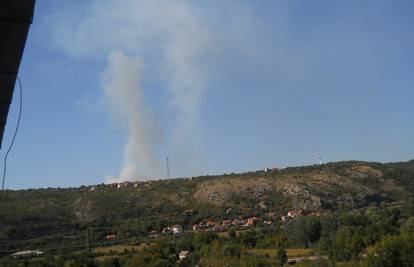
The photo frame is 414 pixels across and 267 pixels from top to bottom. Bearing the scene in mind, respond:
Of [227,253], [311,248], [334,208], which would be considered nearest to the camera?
[227,253]

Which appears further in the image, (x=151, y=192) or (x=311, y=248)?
(x=151, y=192)

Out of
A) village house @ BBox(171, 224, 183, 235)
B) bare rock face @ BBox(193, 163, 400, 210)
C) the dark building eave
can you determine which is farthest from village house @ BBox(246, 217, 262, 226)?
the dark building eave

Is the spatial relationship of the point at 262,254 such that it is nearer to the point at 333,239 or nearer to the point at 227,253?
the point at 227,253

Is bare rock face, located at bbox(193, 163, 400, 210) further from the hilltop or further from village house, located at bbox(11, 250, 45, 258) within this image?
village house, located at bbox(11, 250, 45, 258)

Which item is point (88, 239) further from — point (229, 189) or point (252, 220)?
point (229, 189)

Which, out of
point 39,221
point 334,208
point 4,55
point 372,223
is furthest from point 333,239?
point 4,55

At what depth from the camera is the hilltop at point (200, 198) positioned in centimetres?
5628

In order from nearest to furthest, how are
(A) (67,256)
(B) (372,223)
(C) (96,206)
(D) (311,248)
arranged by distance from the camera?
(A) (67,256) < (B) (372,223) < (D) (311,248) < (C) (96,206)

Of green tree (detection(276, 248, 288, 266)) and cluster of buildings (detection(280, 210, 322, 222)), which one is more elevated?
cluster of buildings (detection(280, 210, 322, 222))

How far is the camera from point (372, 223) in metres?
51.7

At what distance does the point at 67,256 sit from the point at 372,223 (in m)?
29.3

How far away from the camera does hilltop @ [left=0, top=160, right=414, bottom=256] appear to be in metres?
56.3

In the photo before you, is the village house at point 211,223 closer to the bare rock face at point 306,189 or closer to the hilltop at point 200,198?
the hilltop at point 200,198

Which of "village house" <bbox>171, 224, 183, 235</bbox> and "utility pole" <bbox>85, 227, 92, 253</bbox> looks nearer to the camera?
"utility pole" <bbox>85, 227, 92, 253</bbox>
